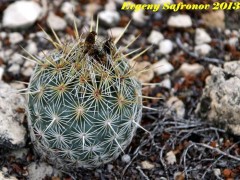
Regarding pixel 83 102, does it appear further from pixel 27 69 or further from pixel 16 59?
pixel 16 59

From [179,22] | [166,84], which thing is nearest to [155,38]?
[179,22]

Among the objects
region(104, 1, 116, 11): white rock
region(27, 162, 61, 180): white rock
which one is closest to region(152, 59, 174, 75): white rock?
region(104, 1, 116, 11): white rock

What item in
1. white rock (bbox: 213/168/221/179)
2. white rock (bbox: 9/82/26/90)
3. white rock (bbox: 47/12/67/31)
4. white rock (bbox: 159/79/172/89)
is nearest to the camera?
white rock (bbox: 213/168/221/179)

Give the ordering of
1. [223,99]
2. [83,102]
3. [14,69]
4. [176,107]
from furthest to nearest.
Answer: [14,69] < [176,107] < [223,99] < [83,102]

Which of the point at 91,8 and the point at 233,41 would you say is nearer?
the point at 233,41

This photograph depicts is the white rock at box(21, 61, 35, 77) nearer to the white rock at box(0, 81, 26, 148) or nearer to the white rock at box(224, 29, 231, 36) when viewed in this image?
the white rock at box(0, 81, 26, 148)

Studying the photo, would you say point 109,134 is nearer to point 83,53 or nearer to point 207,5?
point 83,53
